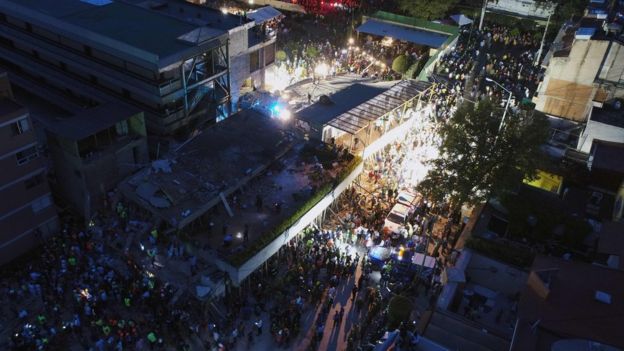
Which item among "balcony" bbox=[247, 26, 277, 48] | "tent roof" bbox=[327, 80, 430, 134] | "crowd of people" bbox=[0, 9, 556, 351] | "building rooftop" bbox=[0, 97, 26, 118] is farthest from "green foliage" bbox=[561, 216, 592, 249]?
"building rooftop" bbox=[0, 97, 26, 118]

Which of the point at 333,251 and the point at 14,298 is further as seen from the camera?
the point at 333,251

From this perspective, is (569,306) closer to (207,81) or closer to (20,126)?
(207,81)

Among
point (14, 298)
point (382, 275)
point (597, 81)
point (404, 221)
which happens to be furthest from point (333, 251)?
point (597, 81)

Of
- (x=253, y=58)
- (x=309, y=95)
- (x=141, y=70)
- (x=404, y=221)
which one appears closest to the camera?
(x=404, y=221)

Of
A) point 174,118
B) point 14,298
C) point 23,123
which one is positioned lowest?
point 14,298

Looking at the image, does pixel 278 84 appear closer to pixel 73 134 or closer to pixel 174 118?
pixel 174 118

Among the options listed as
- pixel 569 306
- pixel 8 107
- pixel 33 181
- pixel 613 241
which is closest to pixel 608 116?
pixel 613 241
